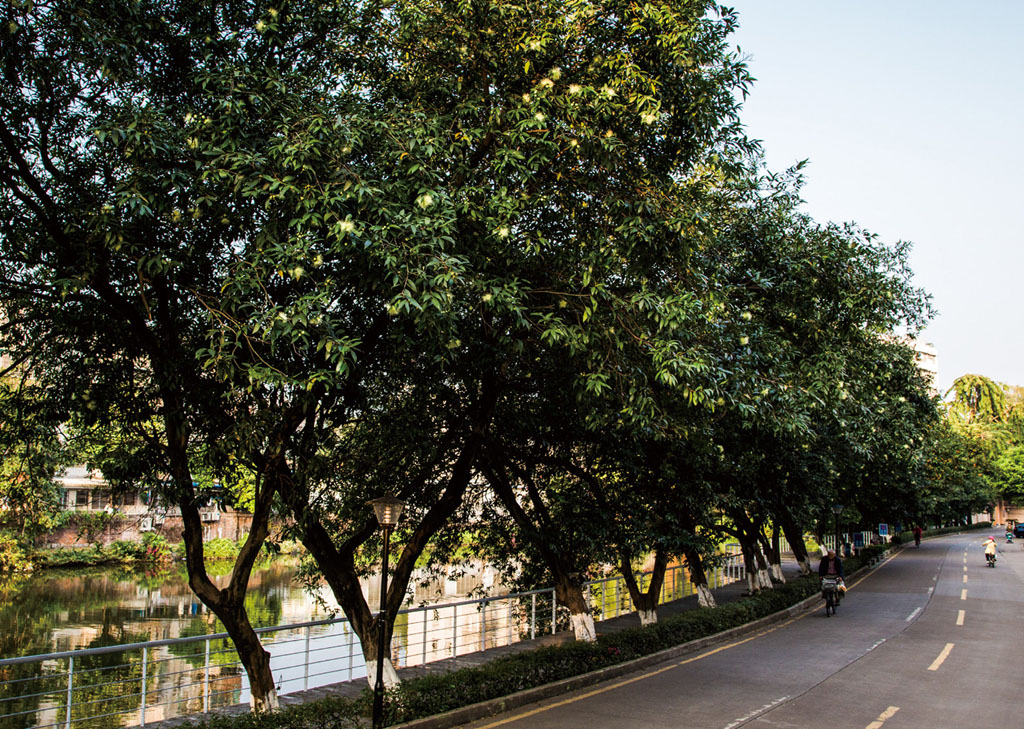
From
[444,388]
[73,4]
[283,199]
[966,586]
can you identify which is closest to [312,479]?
[444,388]

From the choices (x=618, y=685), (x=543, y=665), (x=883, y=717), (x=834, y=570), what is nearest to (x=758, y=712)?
(x=883, y=717)

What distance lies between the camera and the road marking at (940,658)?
1361 centimetres

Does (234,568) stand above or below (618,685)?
above

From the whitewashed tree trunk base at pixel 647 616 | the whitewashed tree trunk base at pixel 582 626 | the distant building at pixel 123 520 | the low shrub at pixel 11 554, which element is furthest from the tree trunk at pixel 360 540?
the low shrub at pixel 11 554

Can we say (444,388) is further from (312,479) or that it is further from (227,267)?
(227,267)

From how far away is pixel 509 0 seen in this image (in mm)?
9445

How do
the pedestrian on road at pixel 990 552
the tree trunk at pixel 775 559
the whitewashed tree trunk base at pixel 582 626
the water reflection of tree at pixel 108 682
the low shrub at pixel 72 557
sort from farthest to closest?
the low shrub at pixel 72 557
the pedestrian on road at pixel 990 552
the tree trunk at pixel 775 559
the whitewashed tree trunk base at pixel 582 626
the water reflection of tree at pixel 108 682

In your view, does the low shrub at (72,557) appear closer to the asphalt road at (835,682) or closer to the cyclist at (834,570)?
the cyclist at (834,570)

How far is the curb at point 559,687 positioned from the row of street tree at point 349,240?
1.41 meters

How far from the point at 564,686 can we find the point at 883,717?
4.35 m

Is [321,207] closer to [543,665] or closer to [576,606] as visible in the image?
[543,665]

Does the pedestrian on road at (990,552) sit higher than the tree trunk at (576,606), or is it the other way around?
the tree trunk at (576,606)

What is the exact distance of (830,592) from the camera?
71.5ft

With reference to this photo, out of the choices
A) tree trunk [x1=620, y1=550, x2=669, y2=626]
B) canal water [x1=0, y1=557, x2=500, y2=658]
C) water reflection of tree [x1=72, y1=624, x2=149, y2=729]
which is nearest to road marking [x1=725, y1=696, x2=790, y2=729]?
tree trunk [x1=620, y1=550, x2=669, y2=626]
